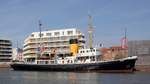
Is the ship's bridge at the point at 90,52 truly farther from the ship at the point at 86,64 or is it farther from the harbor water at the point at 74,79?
the harbor water at the point at 74,79

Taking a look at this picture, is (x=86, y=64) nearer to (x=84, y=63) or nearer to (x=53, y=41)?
(x=84, y=63)

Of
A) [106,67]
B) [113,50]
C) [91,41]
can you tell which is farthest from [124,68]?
[113,50]

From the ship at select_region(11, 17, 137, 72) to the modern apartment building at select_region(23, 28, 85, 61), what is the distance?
52862 mm

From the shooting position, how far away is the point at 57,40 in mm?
177000

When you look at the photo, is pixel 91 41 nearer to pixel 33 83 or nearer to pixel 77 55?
pixel 77 55

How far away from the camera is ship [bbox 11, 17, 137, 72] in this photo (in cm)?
9325

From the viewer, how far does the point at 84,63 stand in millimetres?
97375

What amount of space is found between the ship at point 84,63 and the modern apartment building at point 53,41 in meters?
52.9

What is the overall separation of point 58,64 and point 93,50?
12.2 m

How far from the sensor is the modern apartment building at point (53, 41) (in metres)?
172

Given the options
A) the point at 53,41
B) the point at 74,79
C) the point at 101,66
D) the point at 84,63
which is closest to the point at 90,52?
the point at 84,63

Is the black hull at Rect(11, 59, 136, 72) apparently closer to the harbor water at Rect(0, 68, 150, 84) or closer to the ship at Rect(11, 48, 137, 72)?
the ship at Rect(11, 48, 137, 72)

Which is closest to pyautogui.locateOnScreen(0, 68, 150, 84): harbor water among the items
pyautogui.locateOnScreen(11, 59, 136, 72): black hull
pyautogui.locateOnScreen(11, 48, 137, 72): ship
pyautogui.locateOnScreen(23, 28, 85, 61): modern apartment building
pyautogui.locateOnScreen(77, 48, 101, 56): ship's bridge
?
pyautogui.locateOnScreen(11, 59, 136, 72): black hull

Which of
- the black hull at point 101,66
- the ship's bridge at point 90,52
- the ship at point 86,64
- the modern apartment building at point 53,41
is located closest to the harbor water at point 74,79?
the black hull at point 101,66
